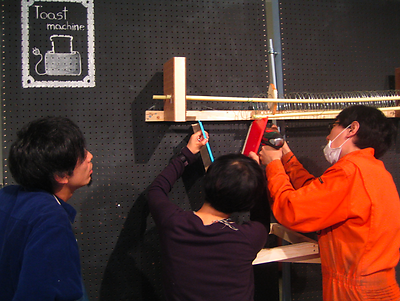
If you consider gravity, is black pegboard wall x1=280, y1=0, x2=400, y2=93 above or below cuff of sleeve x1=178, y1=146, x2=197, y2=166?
above

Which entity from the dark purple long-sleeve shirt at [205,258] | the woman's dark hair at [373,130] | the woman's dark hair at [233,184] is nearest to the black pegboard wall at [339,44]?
the woman's dark hair at [373,130]

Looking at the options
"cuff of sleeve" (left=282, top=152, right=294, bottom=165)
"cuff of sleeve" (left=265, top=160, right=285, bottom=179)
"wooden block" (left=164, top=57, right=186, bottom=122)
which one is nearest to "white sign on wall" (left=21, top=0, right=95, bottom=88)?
"wooden block" (left=164, top=57, right=186, bottom=122)

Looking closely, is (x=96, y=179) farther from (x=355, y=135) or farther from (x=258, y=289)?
(x=355, y=135)

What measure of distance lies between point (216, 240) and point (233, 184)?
25cm

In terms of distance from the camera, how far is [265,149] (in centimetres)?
171

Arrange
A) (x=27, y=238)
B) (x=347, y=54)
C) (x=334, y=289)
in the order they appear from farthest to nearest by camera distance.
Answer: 1. (x=347, y=54)
2. (x=334, y=289)
3. (x=27, y=238)

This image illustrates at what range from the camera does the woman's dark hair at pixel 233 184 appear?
125 centimetres

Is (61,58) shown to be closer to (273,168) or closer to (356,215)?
(273,168)

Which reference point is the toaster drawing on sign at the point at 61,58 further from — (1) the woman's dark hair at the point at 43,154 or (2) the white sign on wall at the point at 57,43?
(1) the woman's dark hair at the point at 43,154

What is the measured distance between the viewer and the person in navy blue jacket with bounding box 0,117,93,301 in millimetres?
875

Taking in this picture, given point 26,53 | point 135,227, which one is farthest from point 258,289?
point 26,53

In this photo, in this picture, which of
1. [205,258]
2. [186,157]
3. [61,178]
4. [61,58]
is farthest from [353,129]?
[61,58]

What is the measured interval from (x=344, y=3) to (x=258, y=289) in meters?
2.29

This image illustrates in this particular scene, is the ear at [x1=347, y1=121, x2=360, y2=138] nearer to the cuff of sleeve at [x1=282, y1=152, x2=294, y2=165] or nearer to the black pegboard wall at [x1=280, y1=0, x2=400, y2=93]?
the cuff of sleeve at [x1=282, y1=152, x2=294, y2=165]
